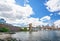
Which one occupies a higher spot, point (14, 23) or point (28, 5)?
point (28, 5)

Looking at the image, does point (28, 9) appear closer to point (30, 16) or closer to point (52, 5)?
point (30, 16)

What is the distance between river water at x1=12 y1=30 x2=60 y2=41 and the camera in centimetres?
414

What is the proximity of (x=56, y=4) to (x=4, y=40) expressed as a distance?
157 centimetres

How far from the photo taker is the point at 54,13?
14.2ft

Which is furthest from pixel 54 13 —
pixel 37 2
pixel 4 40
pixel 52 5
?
pixel 4 40

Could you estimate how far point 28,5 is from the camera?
4.21 metres

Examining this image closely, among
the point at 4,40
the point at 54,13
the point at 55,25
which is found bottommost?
the point at 4,40

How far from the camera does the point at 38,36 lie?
13.8ft

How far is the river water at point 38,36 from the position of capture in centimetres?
414

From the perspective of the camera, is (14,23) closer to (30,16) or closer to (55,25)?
(30,16)

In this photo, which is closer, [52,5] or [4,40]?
[4,40]

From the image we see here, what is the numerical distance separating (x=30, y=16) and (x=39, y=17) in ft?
0.73

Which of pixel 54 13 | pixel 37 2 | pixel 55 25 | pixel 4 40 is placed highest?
pixel 37 2

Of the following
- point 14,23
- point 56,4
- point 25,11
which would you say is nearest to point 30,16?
point 25,11
